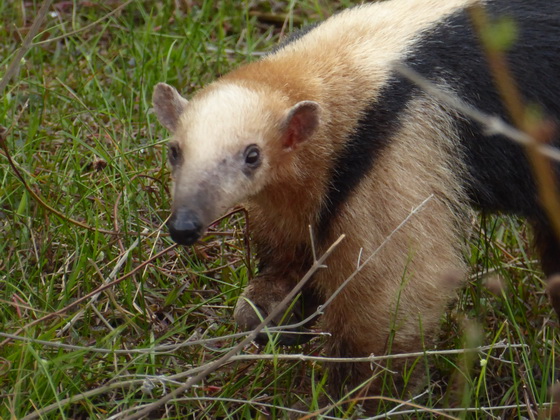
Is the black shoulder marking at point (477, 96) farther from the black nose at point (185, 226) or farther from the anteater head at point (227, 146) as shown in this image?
the black nose at point (185, 226)

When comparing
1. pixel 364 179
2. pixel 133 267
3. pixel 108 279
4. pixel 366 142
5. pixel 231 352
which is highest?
pixel 366 142

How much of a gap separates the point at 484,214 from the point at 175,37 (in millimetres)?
2920

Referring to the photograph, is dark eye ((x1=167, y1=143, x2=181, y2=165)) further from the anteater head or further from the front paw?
the front paw

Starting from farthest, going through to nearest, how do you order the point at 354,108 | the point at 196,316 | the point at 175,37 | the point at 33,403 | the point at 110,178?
the point at 175,37, the point at 110,178, the point at 196,316, the point at 354,108, the point at 33,403

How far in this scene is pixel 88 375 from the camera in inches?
181

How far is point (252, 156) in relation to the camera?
4156 millimetres

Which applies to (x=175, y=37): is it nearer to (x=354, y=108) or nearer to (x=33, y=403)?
(x=354, y=108)

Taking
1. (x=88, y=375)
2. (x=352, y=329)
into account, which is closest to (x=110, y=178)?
(x=88, y=375)

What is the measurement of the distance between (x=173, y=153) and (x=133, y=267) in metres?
1.54

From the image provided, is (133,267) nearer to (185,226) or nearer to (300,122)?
(300,122)

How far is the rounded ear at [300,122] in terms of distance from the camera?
4.18 metres

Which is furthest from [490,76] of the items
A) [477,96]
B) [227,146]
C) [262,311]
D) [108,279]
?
[108,279]

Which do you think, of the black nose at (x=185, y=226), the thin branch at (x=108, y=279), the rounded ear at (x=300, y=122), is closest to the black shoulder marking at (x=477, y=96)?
the rounded ear at (x=300, y=122)

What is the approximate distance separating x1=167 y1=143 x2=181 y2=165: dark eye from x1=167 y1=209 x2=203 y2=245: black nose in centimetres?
38
